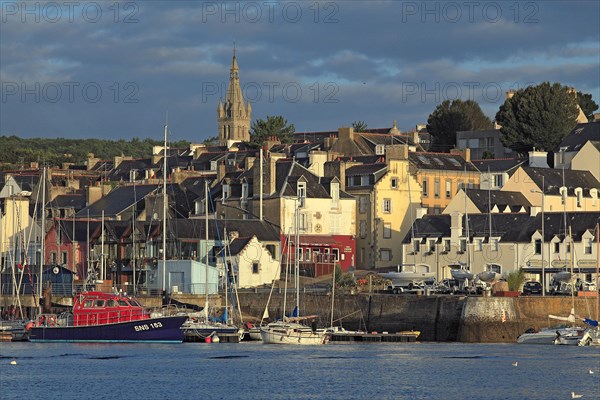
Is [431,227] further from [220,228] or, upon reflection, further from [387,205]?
[220,228]

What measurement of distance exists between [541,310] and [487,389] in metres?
26.2

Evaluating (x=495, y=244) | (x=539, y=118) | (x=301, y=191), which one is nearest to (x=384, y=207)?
(x=301, y=191)

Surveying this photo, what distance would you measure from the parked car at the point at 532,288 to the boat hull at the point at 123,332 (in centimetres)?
2400

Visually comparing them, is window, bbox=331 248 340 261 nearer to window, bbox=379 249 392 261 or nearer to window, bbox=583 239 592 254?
window, bbox=379 249 392 261

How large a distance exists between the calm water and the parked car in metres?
10.00

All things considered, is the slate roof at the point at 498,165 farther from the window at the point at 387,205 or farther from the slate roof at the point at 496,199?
the window at the point at 387,205

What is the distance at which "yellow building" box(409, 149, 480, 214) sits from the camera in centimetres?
12900

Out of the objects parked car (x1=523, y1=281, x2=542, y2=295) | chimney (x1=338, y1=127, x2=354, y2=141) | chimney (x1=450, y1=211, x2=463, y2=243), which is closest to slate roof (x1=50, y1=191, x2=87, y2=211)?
chimney (x1=338, y1=127, x2=354, y2=141)

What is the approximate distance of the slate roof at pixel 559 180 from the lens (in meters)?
122

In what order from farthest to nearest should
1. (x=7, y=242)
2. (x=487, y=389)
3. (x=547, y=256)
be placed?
(x=7, y=242) < (x=547, y=256) < (x=487, y=389)

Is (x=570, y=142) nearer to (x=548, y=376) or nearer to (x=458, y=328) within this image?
(x=458, y=328)

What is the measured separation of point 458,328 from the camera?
93750 millimetres

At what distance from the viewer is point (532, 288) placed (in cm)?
10262

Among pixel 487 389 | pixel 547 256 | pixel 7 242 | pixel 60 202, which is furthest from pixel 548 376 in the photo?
pixel 60 202
